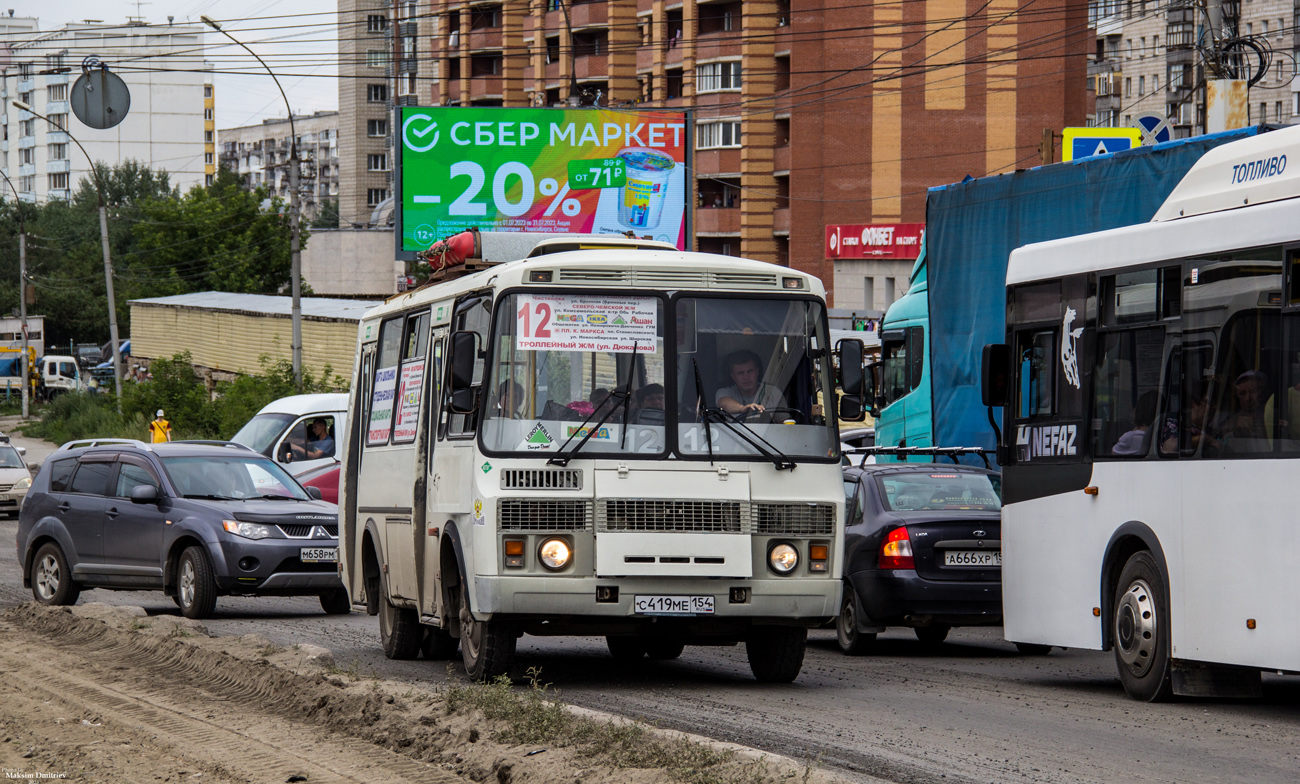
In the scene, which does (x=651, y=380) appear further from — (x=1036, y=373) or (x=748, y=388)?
(x=1036, y=373)

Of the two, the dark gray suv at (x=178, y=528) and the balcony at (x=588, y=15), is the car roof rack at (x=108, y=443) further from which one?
the balcony at (x=588, y=15)

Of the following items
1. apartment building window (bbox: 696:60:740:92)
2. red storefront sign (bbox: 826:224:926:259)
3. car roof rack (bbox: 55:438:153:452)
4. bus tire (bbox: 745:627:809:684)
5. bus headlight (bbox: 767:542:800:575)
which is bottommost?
bus tire (bbox: 745:627:809:684)

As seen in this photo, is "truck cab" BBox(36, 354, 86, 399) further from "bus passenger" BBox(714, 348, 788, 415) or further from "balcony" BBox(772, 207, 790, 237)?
"bus passenger" BBox(714, 348, 788, 415)

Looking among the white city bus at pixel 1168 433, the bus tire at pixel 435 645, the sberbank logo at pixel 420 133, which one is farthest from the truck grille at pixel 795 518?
the sberbank logo at pixel 420 133

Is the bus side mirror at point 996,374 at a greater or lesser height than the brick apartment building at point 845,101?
→ lesser

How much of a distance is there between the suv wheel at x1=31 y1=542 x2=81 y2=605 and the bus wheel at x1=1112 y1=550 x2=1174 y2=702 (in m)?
11.0

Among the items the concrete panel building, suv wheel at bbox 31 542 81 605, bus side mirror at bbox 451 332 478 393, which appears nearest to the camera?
bus side mirror at bbox 451 332 478 393

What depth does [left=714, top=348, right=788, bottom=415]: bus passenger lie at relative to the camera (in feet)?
35.1

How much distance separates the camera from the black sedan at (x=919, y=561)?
44.1 ft

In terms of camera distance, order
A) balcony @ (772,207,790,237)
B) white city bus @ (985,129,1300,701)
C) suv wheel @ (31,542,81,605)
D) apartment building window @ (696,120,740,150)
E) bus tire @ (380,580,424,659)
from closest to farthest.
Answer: white city bus @ (985,129,1300,701), bus tire @ (380,580,424,659), suv wheel @ (31,542,81,605), balcony @ (772,207,790,237), apartment building window @ (696,120,740,150)

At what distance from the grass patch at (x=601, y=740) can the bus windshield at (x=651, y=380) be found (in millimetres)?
1978

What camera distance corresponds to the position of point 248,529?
16688 millimetres

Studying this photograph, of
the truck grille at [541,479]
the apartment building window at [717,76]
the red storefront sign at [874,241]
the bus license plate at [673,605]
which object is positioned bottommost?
the bus license plate at [673,605]

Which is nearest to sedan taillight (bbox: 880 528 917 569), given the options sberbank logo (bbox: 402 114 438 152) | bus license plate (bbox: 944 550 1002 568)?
bus license plate (bbox: 944 550 1002 568)
